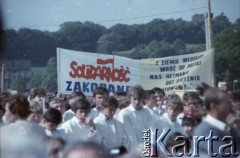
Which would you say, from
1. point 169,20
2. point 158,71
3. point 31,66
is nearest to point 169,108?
point 169,20

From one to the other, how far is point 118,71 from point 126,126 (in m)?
1.68

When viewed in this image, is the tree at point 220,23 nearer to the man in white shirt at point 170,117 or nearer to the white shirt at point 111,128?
the man in white shirt at point 170,117

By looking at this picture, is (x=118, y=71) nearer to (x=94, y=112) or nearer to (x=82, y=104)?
(x=94, y=112)

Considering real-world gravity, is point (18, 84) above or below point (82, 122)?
above

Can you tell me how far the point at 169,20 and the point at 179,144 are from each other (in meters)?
1.03

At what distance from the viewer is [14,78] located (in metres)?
2.70

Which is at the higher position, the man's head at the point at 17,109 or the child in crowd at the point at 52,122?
the man's head at the point at 17,109

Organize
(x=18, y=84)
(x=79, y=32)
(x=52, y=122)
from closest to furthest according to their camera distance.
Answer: (x=52, y=122)
(x=79, y=32)
(x=18, y=84)

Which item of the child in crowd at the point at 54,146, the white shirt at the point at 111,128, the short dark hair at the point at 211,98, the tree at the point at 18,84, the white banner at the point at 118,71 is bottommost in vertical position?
the white shirt at the point at 111,128

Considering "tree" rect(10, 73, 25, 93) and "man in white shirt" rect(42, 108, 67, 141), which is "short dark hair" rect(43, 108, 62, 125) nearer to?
"man in white shirt" rect(42, 108, 67, 141)

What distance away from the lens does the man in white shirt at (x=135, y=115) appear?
257 centimetres

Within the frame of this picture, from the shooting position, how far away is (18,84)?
2.81 meters

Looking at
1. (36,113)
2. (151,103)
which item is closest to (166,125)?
(36,113)

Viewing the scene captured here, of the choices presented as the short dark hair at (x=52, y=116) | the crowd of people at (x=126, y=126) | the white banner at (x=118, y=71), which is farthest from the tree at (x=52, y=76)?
the short dark hair at (x=52, y=116)
